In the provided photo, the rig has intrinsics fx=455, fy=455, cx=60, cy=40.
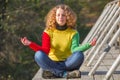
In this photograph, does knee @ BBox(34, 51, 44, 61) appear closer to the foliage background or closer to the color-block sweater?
the color-block sweater

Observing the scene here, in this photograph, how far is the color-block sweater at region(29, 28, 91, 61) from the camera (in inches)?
219

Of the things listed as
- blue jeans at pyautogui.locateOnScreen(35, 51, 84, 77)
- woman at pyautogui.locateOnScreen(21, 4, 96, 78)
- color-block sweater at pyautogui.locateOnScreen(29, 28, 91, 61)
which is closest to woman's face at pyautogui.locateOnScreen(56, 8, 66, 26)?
woman at pyautogui.locateOnScreen(21, 4, 96, 78)

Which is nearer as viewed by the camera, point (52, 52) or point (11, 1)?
point (52, 52)

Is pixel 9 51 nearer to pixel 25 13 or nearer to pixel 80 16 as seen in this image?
pixel 25 13

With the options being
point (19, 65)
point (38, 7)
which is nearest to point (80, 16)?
point (38, 7)

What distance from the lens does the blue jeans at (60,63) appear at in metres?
5.52

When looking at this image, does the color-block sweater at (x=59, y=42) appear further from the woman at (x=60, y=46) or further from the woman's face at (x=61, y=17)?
the woman's face at (x=61, y=17)

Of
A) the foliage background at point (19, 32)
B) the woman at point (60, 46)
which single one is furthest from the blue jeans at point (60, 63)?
the foliage background at point (19, 32)

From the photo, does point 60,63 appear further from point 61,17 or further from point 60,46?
point 61,17

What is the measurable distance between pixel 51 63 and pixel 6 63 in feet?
29.6

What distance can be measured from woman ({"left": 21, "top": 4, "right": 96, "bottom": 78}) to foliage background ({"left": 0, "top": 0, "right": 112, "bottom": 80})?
786cm

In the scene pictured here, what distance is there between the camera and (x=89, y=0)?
78.3 ft

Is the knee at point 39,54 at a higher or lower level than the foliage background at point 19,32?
higher

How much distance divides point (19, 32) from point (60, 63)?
10.1m
